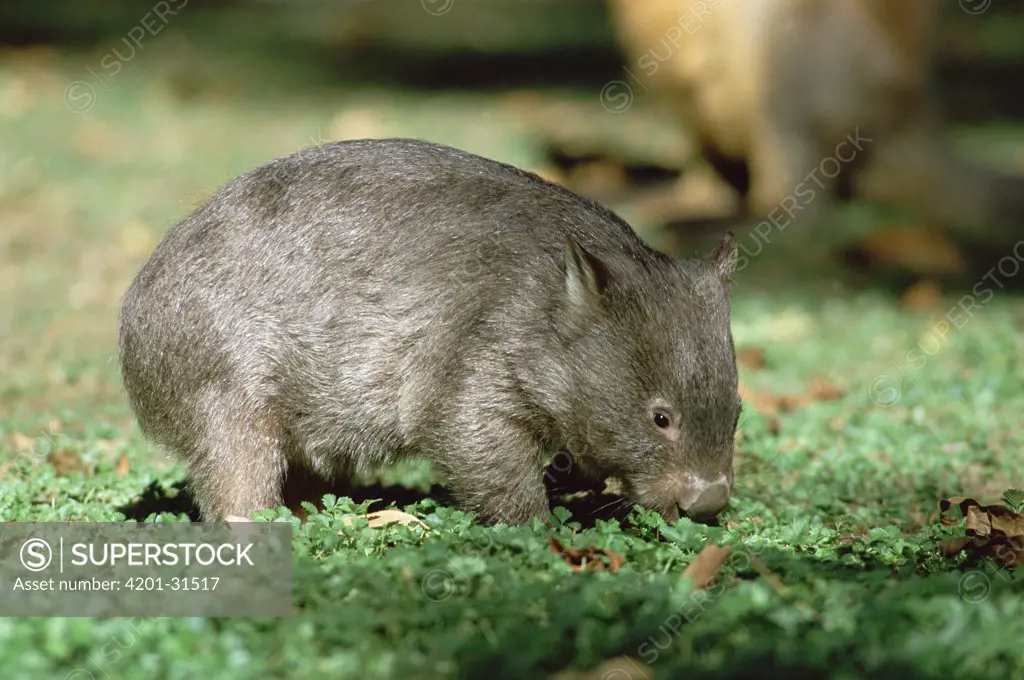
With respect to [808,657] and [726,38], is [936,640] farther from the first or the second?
[726,38]

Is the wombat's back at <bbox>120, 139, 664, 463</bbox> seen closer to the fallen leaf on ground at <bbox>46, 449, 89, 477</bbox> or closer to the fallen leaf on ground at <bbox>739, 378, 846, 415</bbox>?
the fallen leaf on ground at <bbox>46, 449, 89, 477</bbox>

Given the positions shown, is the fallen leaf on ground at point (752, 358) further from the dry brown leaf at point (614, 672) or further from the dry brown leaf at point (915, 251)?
the dry brown leaf at point (614, 672)

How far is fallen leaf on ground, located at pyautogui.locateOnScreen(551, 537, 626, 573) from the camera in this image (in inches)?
175

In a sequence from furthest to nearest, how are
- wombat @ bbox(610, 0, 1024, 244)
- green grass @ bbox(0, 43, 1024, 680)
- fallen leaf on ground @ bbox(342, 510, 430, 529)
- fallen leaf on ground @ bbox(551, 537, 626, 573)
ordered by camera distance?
wombat @ bbox(610, 0, 1024, 244) < fallen leaf on ground @ bbox(342, 510, 430, 529) < fallen leaf on ground @ bbox(551, 537, 626, 573) < green grass @ bbox(0, 43, 1024, 680)

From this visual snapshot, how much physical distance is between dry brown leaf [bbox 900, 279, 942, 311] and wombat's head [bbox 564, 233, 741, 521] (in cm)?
492

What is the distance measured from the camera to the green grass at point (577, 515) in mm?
3639

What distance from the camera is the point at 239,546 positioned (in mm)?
4438

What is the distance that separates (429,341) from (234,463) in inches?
33.0

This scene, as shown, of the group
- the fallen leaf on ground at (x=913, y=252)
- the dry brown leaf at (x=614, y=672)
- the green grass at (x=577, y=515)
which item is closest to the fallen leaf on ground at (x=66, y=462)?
the green grass at (x=577, y=515)

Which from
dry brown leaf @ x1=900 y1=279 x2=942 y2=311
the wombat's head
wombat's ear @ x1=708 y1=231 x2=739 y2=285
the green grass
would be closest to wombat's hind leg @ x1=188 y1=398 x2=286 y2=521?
the green grass

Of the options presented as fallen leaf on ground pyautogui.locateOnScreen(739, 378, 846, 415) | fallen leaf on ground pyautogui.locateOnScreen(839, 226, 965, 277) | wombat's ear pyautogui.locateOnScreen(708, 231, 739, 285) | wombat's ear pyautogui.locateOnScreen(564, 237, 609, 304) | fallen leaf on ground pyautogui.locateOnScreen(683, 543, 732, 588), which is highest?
fallen leaf on ground pyautogui.locateOnScreen(839, 226, 965, 277)

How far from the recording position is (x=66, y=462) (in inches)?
235

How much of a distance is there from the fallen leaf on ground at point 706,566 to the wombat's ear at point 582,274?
3.27 feet

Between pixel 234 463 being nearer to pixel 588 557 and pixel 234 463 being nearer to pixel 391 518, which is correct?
pixel 391 518
